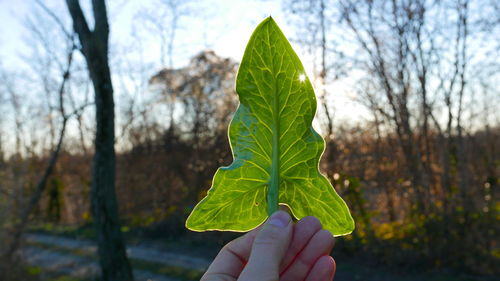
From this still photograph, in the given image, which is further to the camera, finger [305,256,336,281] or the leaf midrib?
finger [305,256,336,281]

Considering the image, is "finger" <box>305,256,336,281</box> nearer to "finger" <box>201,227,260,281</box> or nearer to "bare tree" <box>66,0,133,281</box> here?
"finger" <box>201,227,260,281</box>

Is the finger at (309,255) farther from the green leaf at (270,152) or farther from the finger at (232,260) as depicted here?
the finger at (232,260)

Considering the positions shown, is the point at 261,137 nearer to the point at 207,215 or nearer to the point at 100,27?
the point at 207,215

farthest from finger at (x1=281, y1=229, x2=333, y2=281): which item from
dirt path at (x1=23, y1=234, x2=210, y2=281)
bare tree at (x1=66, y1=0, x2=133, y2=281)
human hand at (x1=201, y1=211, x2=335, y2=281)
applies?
dirt path at (x1=23, y1=234, x2=210, y2=281)

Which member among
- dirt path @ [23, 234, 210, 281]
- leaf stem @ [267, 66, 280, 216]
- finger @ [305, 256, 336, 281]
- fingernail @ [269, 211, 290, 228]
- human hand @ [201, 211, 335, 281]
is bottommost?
dirt path @ [23, 234, 210, 281]

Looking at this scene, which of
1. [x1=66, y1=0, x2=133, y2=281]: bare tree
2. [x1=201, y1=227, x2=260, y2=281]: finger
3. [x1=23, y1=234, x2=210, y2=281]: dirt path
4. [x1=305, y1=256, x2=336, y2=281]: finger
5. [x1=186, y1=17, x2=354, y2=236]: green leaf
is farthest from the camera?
[x1=23, y1=234, x2=210, y2=281]: dirt path

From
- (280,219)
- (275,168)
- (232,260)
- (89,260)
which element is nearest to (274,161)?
(275,168)

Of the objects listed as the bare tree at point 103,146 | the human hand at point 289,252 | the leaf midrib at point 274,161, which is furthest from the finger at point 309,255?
the bare tree at point 103,146
